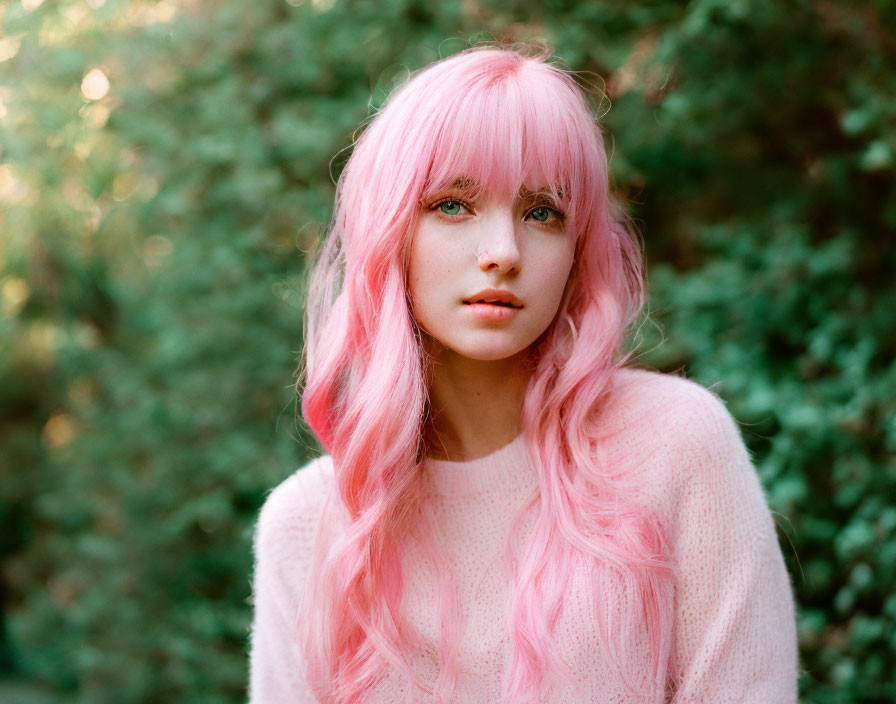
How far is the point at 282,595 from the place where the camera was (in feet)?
5.29

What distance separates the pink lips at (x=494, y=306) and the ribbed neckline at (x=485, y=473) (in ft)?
0.89

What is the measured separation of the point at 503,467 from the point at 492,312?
1.05ft

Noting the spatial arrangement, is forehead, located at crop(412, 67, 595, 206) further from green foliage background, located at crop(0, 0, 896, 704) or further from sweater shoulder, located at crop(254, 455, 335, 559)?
green foliage background, located at crop(0, 0, 896, 704)

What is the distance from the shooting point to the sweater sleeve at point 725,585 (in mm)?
1354

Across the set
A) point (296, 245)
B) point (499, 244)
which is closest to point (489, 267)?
point (499, 244)

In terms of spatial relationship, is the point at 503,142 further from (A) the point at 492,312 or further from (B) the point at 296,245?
(B) the point at 296,245

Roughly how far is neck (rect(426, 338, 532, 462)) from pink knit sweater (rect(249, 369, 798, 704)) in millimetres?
27

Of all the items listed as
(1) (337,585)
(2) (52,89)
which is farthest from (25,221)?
(1) (337,585)

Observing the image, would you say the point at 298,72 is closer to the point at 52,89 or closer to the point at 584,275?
the point at 52,89

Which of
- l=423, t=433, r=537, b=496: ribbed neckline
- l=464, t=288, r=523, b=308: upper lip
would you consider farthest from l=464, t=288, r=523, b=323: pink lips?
l=423, t=433, r=537, b=496: ribbed neckline

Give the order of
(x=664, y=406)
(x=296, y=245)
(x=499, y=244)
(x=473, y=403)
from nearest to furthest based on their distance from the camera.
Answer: (x=499, y=244), (x=664, y=406), (x=473, y=403), (x=296, y=245)

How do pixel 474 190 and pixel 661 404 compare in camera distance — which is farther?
pixel 661 404

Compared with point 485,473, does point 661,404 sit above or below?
above

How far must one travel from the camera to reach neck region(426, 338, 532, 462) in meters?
1.56
